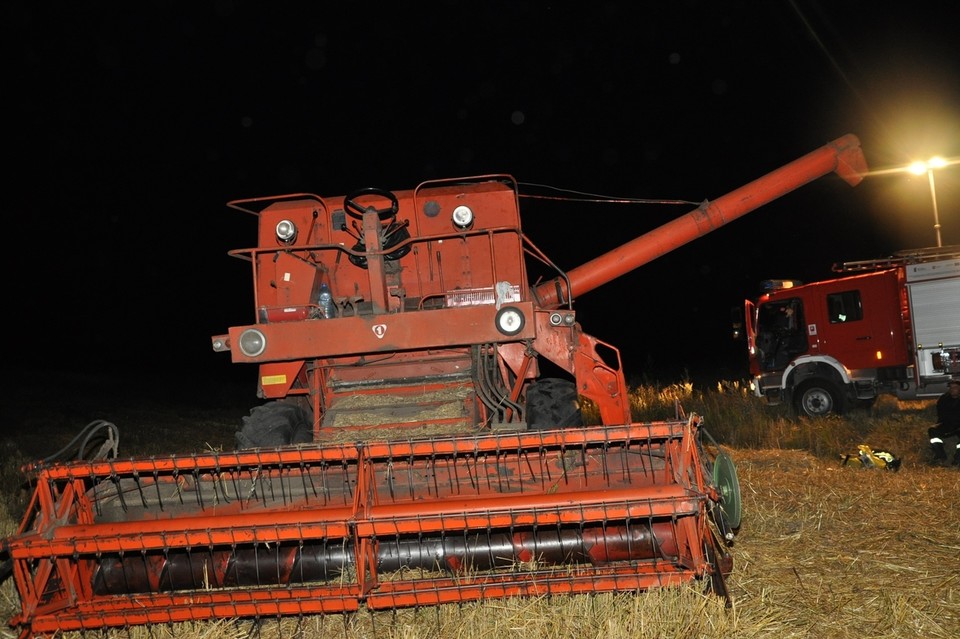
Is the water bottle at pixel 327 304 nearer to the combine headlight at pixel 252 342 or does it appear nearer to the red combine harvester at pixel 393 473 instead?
the red combine harvester at pixel 393 473

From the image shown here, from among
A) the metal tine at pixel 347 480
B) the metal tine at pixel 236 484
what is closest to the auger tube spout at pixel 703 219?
the metal tine at pixel 347 480

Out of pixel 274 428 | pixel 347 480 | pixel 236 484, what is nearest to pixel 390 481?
pixel 347 480

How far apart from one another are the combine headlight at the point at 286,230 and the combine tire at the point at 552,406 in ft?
7.87

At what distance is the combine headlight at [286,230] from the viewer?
21.6 ft

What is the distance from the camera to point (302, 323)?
5.95m

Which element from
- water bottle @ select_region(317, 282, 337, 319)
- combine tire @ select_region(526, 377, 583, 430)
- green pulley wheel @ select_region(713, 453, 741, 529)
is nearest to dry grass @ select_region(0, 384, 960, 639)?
green pulley wheel @ select_region(713, 453, 741, 529)

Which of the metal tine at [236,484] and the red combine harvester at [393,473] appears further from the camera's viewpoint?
the metal tine at [236,484]

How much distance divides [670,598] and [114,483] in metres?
3.57

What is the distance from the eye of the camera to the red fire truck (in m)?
13.1

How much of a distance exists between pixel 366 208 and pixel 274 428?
74.9 inches

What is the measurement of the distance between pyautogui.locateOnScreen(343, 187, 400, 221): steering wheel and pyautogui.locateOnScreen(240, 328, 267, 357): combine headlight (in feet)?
4.21

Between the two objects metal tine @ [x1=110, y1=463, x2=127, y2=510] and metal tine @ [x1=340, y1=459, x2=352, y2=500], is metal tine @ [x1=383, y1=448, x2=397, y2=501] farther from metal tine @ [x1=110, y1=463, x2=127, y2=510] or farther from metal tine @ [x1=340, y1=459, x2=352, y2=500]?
metal tine @ [x1=110, y1=463, x2=127, y2=510]

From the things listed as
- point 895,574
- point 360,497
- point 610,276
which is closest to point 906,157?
point 610,276

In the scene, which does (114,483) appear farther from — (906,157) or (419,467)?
(906,157)
